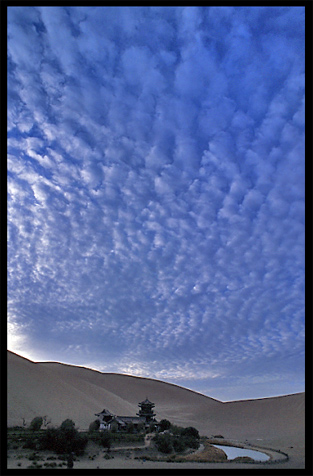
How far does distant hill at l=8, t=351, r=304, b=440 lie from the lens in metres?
54.4

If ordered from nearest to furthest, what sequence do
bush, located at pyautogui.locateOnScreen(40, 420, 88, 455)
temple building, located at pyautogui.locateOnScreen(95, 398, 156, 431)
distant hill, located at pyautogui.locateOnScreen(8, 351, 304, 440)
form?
bush, located at pyautogui.locateOnScreen(40, 420, 88, 455)
temple building, located at pyautogui.locateOnScreen(95, 398, 156, 431)
distant hill, located at pyautogui.locateOnScreen(8, 351, 304, 440)

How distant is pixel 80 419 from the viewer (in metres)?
60.3

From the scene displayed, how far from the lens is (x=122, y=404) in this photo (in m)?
92.6

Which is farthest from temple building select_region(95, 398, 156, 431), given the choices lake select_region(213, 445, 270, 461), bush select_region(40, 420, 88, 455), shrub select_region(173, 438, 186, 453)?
bush select_region(40, 420, 88, 455)

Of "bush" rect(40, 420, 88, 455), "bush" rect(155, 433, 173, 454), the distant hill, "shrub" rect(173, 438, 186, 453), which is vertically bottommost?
the distant hill

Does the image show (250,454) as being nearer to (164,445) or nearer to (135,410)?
(164,445)

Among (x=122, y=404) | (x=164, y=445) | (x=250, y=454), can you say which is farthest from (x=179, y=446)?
(x=122, y=404)

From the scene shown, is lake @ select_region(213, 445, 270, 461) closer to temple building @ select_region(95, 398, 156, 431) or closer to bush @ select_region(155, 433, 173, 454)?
bush @ select_region(155, 433, 173, 454)

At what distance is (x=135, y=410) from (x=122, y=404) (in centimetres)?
419

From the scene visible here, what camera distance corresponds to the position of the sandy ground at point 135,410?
111ft
